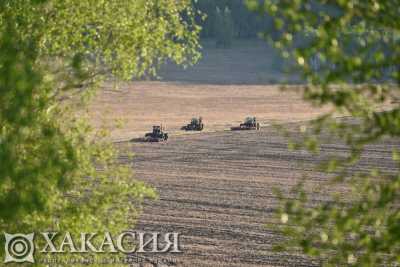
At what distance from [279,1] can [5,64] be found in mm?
5417

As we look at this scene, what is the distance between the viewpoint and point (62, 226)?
13914mm

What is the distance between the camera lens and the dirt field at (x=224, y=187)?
93.6ft

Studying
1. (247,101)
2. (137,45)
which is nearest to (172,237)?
(137,45)

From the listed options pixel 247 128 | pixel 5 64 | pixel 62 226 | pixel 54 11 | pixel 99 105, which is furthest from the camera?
pixel 99 105

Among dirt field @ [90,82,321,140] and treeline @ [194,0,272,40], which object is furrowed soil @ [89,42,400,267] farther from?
treeline @ [194,0,272,40]

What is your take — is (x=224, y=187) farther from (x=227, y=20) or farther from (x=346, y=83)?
(x=227, y=20)

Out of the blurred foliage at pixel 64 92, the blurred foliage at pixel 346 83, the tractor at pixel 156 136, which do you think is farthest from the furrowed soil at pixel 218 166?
the blurred foliage at pixel 64 92

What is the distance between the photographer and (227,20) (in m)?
151

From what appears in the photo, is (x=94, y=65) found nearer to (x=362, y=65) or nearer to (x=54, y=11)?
(x=54, y=11)

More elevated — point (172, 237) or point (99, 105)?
point (99, 105)

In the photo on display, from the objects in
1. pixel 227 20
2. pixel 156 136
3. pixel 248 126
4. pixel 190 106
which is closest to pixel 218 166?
pixel 156 136

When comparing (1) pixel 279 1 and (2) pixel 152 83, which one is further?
(2) pixel 152 83

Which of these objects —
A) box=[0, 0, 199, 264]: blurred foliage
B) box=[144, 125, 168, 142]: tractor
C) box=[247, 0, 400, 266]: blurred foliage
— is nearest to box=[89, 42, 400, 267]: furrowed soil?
box=[247, 0, 400, 266]: blurred foliage

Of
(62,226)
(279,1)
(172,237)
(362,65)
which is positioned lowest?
→ (172,237)
